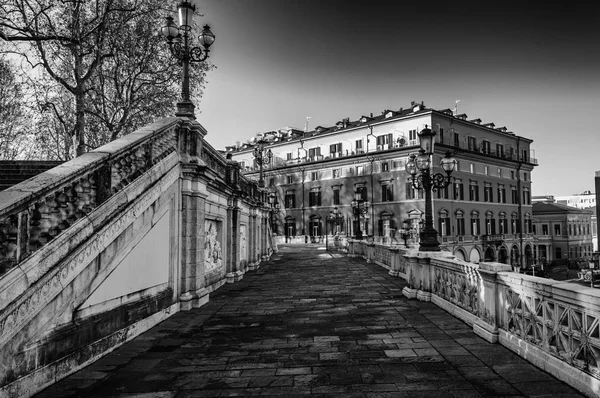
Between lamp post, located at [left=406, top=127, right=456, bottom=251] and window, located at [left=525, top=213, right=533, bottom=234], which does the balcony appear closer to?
window, located at [left=525, top=213, right=533, bottom=234]

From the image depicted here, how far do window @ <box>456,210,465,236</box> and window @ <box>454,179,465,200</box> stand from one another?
1942 millimetres

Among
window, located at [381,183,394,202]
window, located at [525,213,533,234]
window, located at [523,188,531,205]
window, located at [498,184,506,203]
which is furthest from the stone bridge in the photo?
window, located at [525,213,533,234]

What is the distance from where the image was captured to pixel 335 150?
187 feet

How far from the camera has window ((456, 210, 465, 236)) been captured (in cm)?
4878

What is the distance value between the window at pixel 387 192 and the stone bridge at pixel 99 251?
139 ft

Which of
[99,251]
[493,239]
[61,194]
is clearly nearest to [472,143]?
[493,239]

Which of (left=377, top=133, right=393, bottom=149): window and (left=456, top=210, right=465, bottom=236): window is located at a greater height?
(left=377, top=133, right=393, bottom=149): window

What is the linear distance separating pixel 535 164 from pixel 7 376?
7009cm

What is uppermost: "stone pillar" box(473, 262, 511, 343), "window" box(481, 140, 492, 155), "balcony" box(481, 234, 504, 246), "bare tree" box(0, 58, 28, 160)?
"window" box(481, 140, 492, 155)

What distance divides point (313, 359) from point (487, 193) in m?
55.2

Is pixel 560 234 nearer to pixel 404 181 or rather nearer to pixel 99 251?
pixel 404 181

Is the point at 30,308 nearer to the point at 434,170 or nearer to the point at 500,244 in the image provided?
the point at 434,170

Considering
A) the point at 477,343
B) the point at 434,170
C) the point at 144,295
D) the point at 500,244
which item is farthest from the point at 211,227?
the point at 500,244

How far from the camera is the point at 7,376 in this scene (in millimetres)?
3939
